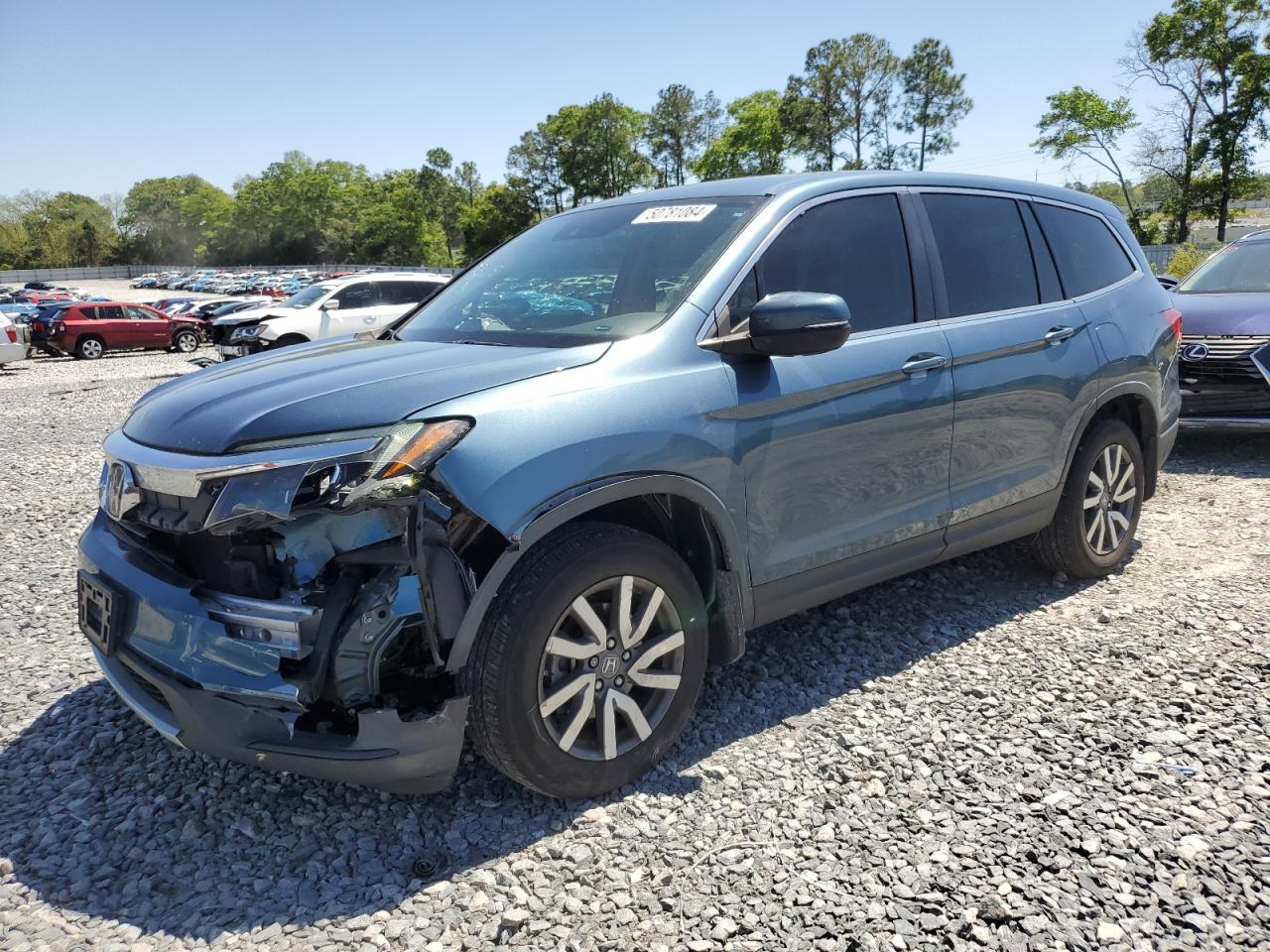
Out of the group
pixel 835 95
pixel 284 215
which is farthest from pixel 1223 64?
pixel 284 215

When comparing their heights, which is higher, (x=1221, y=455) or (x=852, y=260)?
(x=852, y=260)

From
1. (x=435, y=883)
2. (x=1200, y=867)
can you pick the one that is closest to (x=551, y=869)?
(x=435, y=883)

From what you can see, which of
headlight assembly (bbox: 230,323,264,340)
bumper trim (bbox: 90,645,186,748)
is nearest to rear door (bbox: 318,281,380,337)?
headlight assembly (bbox: 230,323,264,340)

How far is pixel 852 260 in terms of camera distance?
3521mm

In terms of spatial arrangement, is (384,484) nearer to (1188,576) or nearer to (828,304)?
(828,304)

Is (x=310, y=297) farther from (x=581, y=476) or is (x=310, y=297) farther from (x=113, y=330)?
(x=581, y=476)

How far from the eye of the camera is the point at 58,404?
46.3 ft

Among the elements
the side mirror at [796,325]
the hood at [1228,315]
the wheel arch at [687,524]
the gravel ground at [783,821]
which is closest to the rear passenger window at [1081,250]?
the gravel ground at [783,821]

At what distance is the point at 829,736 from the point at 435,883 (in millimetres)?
1431

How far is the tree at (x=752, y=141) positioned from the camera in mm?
72688

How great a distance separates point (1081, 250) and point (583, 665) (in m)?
3.42

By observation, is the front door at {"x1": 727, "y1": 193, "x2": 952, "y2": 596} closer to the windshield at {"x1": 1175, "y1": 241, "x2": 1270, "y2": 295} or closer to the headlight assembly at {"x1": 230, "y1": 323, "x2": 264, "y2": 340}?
the windshield at {"x1": 1175, "y1": 241, "x2": 1270, "y2": 295}

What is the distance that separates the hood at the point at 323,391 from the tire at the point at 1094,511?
270 cm

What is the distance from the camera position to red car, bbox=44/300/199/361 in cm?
2545
